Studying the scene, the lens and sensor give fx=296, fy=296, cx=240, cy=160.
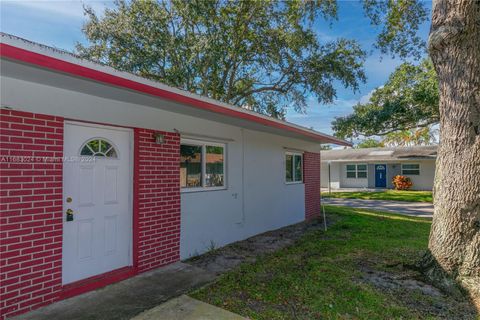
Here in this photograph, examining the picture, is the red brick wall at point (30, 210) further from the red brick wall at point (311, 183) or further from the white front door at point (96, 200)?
the red brick wall at point (311, 183)

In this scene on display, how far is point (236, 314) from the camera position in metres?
3.51

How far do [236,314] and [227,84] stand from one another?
35.7 ft

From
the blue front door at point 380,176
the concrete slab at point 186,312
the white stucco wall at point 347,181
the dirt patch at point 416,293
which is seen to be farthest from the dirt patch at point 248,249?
the white stucco wall at point 347,181

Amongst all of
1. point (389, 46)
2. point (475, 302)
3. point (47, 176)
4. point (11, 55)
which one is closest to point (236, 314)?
point (47, 176)

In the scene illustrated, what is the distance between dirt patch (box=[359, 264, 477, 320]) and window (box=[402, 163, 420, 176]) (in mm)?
20558

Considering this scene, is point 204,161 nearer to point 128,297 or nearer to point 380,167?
point 128,297

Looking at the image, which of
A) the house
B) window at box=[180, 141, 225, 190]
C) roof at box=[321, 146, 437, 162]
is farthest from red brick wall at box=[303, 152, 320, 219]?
roof at box=[321, 146, 437, 162]

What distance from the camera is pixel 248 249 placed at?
21.1 feet

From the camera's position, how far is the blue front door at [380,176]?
24125 millimetres

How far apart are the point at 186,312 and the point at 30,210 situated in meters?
2.21

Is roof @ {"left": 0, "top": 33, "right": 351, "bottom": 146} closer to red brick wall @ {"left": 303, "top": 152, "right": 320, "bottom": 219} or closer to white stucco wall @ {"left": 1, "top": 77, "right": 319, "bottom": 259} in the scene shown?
white stucco wall @ {"left": 1, "top": 77, "right": 319, "bottom": 259}

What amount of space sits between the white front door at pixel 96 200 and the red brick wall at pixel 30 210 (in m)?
0.23

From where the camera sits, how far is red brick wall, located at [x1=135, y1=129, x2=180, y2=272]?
4.86 m

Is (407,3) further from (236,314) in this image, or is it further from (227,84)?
(236,314)
